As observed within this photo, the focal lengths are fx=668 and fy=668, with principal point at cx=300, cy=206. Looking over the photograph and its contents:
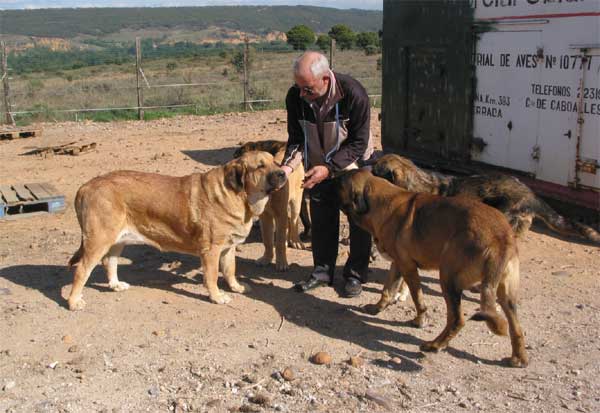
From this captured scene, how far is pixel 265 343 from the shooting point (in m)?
5.58

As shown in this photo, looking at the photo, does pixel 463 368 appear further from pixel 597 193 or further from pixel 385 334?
pixel 597 193

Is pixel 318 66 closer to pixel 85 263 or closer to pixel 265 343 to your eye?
pixel 265 343

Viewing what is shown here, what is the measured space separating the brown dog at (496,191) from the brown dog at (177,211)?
1.24 metres

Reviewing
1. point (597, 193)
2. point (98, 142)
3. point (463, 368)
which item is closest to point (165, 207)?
point (463, 368)

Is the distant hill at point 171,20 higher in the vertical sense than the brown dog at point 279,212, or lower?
higher

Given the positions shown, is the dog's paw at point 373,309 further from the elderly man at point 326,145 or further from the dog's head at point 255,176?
the dog's head at point 255,176

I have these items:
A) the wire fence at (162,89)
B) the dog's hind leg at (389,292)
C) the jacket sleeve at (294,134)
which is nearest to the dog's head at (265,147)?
the jacket sleeve at (294,134)

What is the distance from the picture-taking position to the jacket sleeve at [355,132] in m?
6.20

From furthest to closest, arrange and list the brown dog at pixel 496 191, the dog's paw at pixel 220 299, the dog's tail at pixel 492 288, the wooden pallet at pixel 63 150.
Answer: the wooden pallet at pixel 63 150 → the dog's paw at pixel 220 299 → the brown dog at pixel 496 191 → the dog's tail at pixel 492 288

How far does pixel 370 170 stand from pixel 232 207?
135cm

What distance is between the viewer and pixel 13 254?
7922mm

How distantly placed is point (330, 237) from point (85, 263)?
2365mm

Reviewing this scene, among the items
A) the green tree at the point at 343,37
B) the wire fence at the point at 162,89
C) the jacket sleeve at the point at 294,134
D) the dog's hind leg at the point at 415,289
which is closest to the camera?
the dog's hind leg at the point at 415,289

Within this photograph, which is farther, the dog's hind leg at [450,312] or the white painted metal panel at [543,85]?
the white painted metal panel at [543,85]
